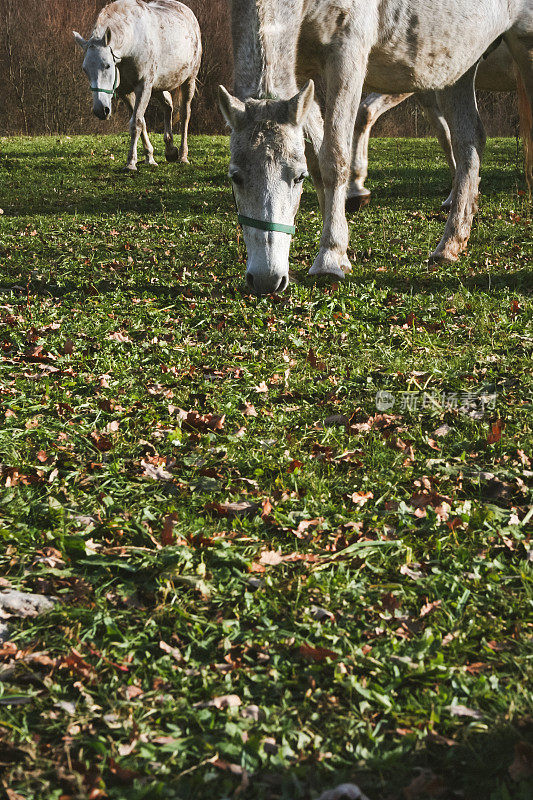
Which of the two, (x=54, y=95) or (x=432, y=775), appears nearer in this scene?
(x=432, y=775)

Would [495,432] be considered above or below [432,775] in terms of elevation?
above

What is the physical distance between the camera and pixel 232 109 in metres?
5.21

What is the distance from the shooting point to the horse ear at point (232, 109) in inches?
203

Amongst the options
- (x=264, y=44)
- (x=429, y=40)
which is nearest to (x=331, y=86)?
(x=264, y=44)

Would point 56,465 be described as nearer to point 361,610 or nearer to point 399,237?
point 361,610

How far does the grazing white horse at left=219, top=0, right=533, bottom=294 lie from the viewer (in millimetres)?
5246

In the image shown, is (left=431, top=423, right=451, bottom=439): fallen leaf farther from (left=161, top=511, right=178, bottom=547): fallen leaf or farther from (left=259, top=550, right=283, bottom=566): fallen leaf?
(left=161, top=511, right=178, bottom=547): fallen leaf

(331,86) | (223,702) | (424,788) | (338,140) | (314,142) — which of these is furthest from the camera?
(314,142)

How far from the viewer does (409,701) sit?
209 centimetres

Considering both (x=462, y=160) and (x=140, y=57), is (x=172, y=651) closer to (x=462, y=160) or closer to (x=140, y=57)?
(x=462, y=160)

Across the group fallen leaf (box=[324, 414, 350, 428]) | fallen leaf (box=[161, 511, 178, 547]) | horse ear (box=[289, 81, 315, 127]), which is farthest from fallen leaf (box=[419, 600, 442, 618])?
horse ear (box=[289, 81, 315, 127])

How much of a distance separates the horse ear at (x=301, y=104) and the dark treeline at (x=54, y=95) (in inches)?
893

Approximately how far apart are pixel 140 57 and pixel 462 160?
30.1 ft

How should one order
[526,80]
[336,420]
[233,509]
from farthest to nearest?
[526,80]
[336,420]
[233,509]
